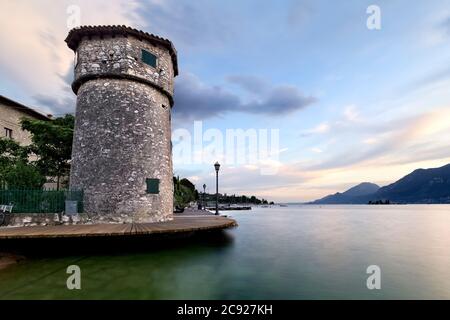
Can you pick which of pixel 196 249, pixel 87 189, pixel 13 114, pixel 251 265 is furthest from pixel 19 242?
pixel 13 114

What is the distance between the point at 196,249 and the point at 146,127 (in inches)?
294

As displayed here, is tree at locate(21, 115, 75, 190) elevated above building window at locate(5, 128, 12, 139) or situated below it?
below

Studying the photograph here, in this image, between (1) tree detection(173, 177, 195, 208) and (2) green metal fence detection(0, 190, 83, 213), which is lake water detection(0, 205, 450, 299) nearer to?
(2) green metal fence detection(0, 190, 83, 213)

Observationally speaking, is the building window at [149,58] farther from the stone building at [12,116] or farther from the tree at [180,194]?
the tree at [180,194]

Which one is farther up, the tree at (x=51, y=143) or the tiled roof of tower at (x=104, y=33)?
the tiled roof of tower at (x=104, y=33)

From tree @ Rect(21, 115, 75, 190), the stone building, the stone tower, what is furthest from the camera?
the stone building

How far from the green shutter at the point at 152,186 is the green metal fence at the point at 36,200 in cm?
402

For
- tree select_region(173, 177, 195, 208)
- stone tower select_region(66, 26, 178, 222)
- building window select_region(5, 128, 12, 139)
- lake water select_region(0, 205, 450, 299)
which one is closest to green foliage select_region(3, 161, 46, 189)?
stone tower select_region(66, 26, 178, 222)

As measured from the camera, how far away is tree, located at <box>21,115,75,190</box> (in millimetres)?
20484

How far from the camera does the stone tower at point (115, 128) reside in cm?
1400

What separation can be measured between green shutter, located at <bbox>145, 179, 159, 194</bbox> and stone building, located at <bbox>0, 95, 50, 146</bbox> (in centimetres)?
2056

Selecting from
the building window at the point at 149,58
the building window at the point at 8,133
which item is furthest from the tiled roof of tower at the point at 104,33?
the building window at the point at 8,133
